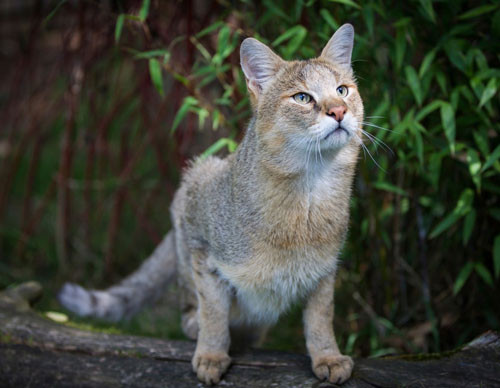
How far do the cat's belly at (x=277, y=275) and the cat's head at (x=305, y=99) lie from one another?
51 centimetres

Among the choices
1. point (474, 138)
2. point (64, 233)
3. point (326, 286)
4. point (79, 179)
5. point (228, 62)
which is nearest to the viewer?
point (326, 286)

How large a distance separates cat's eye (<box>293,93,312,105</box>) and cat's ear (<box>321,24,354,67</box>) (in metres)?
0.38

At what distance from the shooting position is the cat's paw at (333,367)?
278cm

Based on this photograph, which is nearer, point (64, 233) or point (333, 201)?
point (333, 201)

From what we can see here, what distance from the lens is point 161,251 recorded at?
4.20m

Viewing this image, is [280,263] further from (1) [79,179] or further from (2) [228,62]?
(1) [79,179]

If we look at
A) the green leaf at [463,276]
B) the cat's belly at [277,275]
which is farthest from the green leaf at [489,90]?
the cat's belly at [277,275]

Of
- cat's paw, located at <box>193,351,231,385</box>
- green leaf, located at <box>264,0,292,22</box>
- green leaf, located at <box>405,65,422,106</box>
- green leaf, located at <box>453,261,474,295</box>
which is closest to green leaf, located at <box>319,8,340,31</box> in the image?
green leaf, located at <box>264,0,292,22</box>

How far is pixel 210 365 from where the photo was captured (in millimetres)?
2930

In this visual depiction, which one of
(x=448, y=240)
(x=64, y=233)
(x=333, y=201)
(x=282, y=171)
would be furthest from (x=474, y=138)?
(x=64, y=233)

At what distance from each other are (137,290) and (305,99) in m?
2.10

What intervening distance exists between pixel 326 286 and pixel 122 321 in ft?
6.50

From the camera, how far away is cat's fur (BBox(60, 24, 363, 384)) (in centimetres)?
274

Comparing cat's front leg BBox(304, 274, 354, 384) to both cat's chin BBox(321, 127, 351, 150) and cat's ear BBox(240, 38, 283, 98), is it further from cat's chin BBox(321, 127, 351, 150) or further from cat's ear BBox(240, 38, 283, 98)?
cat's ear BBox(240, 38, 283, 98)
